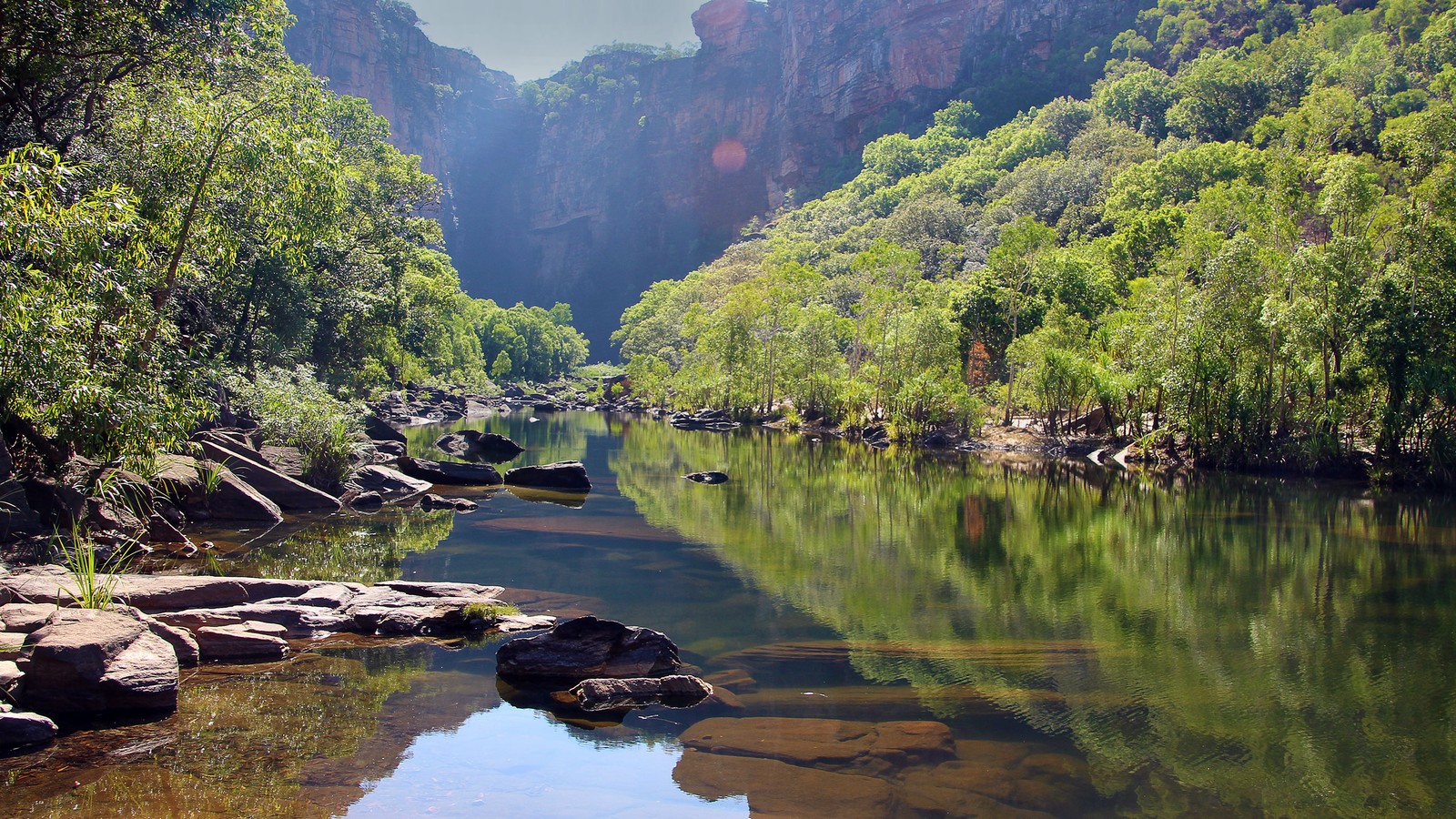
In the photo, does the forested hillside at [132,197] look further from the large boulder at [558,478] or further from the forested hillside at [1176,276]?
the forested hillside at [1176,276]

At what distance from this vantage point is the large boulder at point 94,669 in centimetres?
834

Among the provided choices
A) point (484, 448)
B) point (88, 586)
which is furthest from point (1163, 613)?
point (484, 448)

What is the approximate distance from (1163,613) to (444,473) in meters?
22.5

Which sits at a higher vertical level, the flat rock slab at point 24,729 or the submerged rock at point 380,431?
the submerged rock at point 380,431

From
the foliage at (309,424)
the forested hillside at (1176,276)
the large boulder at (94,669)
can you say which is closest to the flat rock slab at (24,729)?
the large boulder at (94,669)

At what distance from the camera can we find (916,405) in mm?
52062

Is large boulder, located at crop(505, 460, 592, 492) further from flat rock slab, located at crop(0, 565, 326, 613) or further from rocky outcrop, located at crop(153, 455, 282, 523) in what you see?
flat rock slab, located at crop(0, 565, 326, 613)

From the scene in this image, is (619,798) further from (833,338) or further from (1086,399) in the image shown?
(833,338)

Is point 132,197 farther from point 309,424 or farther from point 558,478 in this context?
point 558,478

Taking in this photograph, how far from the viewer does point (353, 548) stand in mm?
18312

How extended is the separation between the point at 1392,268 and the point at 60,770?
3640cm

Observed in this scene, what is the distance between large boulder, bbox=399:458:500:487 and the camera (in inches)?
1168

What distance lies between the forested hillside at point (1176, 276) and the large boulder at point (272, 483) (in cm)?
3165

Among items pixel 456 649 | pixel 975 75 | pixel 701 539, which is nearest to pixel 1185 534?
pixel 701 539
